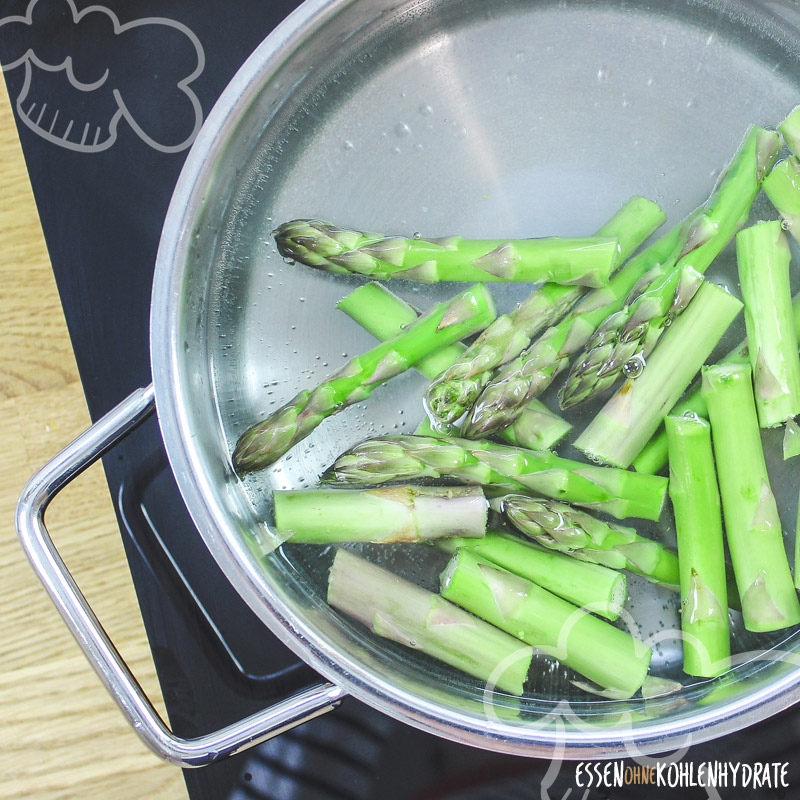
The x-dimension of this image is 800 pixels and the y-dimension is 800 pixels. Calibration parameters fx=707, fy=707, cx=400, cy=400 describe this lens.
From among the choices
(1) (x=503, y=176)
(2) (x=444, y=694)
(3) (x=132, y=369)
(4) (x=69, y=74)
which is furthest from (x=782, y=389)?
(4) (x=69, y=74)

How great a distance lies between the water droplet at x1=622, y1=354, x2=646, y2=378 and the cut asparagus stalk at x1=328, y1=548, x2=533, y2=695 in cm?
44

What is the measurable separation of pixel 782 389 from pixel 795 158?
375mm

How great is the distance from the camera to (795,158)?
1.11m

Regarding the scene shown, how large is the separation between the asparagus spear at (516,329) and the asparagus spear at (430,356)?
0.11 feet

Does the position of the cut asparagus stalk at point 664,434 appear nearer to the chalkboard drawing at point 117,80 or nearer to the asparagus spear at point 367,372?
the asparagus spear at point 367,372

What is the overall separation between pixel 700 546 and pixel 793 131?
655 mm

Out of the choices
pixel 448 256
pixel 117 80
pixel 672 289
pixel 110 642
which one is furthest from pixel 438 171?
pixel 110 642

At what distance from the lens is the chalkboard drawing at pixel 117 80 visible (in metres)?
1.17

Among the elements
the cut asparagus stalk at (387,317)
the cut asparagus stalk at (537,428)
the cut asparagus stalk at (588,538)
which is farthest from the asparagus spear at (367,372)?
the cut asparagus stalk at (588,538)

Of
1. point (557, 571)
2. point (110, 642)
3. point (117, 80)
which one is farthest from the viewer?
point (117, 80)

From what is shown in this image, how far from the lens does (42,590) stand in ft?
3.87

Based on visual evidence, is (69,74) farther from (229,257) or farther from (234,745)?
(234,745)

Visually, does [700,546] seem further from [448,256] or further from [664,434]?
[448,256]

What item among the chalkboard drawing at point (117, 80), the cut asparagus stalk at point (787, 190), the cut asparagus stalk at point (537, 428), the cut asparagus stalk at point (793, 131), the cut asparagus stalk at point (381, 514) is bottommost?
the cut asparagus stalk at point (381, 514)
